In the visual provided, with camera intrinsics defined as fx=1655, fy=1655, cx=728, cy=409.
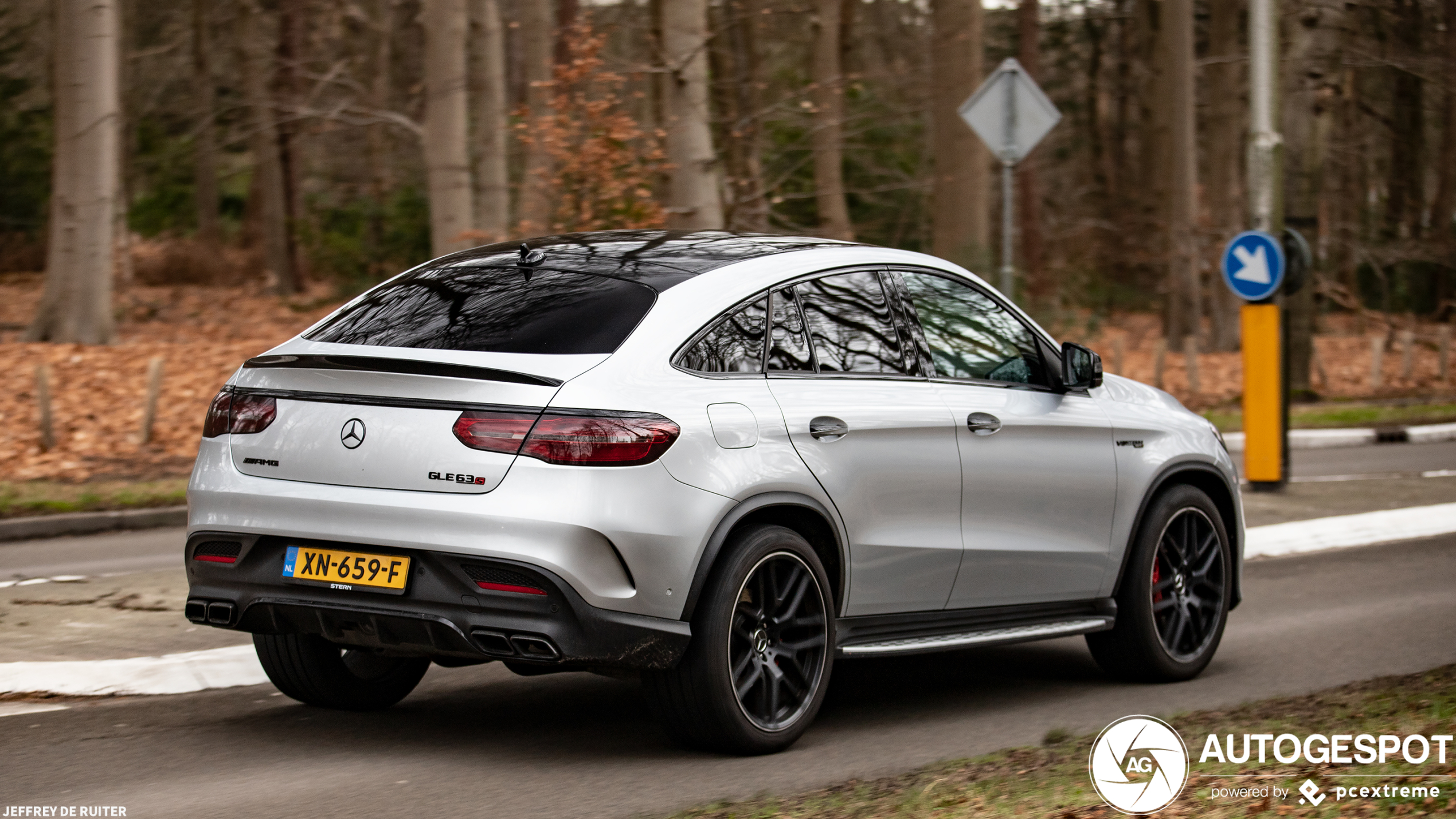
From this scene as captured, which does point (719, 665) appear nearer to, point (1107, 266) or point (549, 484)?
point (549, 484)

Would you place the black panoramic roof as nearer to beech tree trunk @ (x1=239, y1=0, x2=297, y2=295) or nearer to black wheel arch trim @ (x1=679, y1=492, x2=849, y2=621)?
black wheel arch trim @ (x1=679, y1=492, x2=849, y2=621)

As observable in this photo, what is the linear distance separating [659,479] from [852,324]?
133 cm

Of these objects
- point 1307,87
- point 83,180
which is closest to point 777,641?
point 83,180

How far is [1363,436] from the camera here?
2023 cm

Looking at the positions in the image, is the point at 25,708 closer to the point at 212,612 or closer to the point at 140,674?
the point at 140,674

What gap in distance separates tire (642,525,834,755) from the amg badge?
82 centimetres

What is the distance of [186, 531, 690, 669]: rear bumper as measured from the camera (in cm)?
494

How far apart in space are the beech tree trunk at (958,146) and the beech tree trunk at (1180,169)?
25.5 feet

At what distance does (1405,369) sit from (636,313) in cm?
2670

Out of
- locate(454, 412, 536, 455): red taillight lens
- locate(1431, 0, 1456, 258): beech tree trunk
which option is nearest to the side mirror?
locate(454, 412, 536, 455): red taillight lens

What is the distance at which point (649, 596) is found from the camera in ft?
16.6

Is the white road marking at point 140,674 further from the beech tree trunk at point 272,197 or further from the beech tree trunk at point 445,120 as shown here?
the beech tree trunk at point 272,197

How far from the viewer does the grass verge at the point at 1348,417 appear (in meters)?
21.4

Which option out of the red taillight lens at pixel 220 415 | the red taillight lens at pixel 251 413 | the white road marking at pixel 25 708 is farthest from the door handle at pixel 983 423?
the white road marking at pixel 25 708
